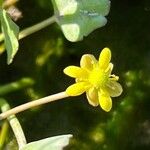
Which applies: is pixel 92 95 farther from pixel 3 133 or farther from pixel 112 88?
pixel 3 133

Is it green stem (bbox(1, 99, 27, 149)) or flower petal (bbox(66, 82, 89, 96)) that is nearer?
flower petal (bbox(66, 82, 89, 96))

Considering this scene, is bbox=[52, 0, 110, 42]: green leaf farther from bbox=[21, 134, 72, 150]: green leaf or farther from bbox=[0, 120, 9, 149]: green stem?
bbox=[0, 120, 9, 149]: green stem

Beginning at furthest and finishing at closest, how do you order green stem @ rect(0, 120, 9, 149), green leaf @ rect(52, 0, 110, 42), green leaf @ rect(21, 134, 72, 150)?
green stem @ rect(0, 120, 9, 149) < green leaf @ rect(52, 0, 110, 42) < green leaf @ rect(21, 134, 72, 150)

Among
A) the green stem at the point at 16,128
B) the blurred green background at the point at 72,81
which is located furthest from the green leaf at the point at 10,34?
the blurred green background at the point at 72,81

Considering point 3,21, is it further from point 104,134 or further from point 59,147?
point 104,134

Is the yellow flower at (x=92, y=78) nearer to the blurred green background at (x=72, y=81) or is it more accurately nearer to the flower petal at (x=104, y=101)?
the flower petal at (x=104, y=101)

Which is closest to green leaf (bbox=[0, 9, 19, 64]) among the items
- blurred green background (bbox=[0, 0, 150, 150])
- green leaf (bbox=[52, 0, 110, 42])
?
green leaf (bbox=[52, 0, 110, 42])
